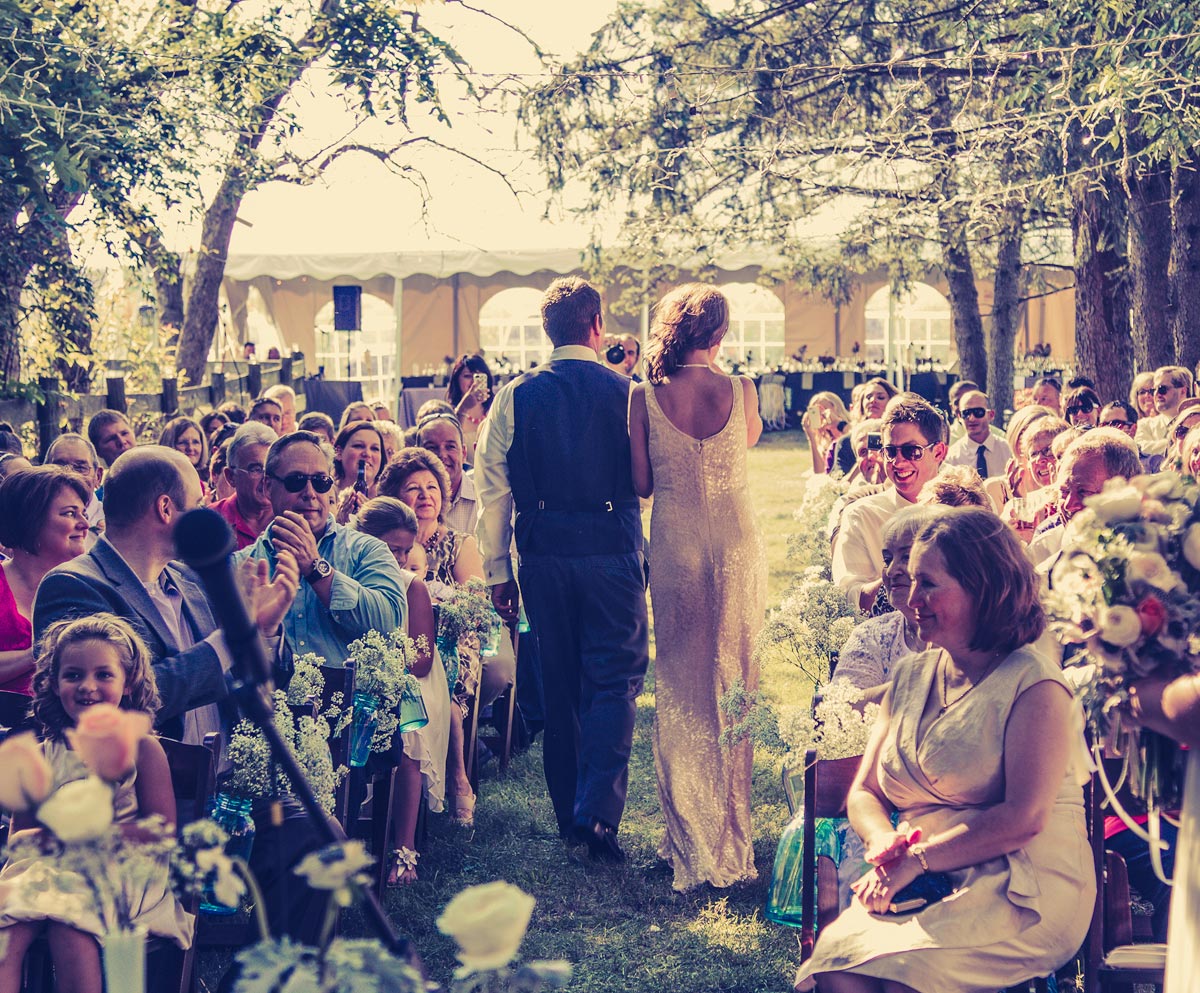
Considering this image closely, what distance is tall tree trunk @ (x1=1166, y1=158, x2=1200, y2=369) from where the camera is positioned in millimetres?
11883

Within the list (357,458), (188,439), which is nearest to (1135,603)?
(357,458)

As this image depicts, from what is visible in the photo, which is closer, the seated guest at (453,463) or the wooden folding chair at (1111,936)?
the wooden folding chair at (1111,936)

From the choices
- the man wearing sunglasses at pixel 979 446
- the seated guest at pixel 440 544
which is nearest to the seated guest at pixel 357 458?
the seated guest at pixel 440 544

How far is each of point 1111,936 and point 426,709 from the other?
2.84 m

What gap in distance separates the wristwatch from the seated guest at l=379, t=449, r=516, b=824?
50.3 inches

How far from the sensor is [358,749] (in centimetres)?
520

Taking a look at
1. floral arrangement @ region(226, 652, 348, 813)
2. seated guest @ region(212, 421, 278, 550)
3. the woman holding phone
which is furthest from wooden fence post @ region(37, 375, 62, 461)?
floral arrangement @ region(226, 652, 348, 813)

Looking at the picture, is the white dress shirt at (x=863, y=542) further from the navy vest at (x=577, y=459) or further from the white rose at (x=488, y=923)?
the white rose at (x=488, y=923)

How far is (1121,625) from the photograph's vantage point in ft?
9.01

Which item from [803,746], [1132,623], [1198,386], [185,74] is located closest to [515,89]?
[185,74]

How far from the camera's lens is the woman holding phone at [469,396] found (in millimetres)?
9180

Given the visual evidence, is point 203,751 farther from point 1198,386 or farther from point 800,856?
point 1198,386

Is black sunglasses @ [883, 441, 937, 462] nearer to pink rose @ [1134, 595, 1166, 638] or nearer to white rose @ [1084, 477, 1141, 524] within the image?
white rose @ [1084, 477, 1141, 524]

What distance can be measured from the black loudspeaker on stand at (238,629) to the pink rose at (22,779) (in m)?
0.26
